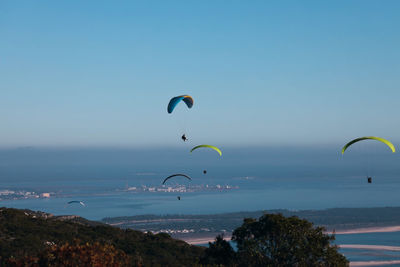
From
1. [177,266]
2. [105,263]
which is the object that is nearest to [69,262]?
[105,263]

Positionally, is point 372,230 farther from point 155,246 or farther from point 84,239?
point 84,239

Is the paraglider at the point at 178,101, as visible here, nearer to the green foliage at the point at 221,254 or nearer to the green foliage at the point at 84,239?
the green foliage at the point at 221,254

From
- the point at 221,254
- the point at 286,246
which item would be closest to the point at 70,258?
the point at 221,254

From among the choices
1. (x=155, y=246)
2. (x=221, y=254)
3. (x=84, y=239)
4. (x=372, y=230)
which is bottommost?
(x=221, y=254)

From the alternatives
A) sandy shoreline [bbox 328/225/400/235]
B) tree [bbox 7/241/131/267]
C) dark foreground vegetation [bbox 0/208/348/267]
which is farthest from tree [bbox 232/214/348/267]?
sandy shoreline [bbox 328/225/400/235]

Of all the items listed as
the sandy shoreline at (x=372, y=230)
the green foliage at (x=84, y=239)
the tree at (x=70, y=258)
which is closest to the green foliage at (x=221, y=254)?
the green foliage at (x=84, y=239)

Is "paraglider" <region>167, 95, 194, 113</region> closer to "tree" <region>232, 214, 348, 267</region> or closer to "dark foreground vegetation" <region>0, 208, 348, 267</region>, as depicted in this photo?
"dark foreground vegetation" <region>0, 208, 348, 267</region>
